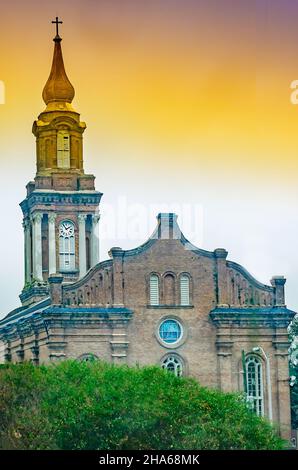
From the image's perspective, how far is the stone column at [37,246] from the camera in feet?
255

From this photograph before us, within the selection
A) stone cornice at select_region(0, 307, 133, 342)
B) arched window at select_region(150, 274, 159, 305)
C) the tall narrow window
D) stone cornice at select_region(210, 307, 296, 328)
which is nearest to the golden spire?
the tall narrow window

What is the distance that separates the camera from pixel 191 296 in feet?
225

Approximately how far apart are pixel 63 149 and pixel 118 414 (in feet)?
95.9

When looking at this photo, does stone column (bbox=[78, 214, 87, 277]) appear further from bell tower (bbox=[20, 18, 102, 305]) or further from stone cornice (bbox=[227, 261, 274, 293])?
stone cornice (bbox=[227, 261, 274, 293])

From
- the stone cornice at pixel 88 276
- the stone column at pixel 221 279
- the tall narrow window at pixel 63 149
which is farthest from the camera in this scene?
the tall narrow window at pixel 63 149

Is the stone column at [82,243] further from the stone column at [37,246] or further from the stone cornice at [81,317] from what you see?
the stone cornice at [81,317]

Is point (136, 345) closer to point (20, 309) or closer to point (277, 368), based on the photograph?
point (277, 368)

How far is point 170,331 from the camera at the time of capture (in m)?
68.3

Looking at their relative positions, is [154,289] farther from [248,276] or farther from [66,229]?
[66,229]

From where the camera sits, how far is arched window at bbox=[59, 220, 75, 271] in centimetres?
7788

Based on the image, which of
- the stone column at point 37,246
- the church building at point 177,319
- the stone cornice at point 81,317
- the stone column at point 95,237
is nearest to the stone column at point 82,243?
the stone column at point 95,237
